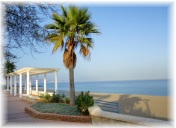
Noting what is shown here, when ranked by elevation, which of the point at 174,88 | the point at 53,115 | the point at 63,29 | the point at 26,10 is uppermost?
the point at 63,29

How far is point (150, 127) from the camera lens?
5656mm

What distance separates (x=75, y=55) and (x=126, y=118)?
22.7 feet

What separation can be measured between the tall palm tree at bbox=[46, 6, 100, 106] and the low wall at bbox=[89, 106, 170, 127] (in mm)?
4409

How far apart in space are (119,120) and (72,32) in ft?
22.7

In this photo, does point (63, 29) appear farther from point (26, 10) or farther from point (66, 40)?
point (26, 10)

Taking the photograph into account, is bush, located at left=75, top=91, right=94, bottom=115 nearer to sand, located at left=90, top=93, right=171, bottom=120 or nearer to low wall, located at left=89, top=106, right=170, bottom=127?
low wall, located at left=89, top=106, right=170, bottom=127

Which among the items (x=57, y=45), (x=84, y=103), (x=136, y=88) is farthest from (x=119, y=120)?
(x=136, y=88)

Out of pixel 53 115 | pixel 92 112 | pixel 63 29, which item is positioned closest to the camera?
pixel 92 112

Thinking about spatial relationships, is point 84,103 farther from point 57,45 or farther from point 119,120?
point 57,45

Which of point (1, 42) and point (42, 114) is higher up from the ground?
point (1, 42)

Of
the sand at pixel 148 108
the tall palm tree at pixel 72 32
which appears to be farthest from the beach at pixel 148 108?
the tall palm tree at pixel 72 32

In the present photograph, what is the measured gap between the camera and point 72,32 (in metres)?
12.5

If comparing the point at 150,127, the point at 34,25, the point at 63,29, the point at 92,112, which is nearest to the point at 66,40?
the point at 63,29

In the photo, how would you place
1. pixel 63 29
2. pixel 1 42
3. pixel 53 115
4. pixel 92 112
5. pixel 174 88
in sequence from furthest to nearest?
pixel 63 29 → pixel 53 115 → pixel 92 112 → pixel 174 88 → pixel 1 42
